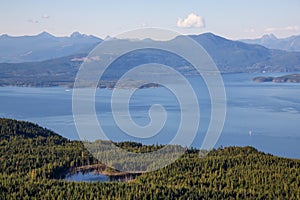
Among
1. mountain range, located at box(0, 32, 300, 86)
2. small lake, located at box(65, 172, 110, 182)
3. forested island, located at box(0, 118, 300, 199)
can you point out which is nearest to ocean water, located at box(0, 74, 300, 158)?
forested island, located at box(0, 118, 300, 199)

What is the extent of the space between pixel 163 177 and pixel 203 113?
29.6 metres

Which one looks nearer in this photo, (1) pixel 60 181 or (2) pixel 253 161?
(1) pixel 60 181

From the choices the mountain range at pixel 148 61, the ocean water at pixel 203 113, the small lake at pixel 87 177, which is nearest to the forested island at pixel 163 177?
the small lake at pixel 87 177

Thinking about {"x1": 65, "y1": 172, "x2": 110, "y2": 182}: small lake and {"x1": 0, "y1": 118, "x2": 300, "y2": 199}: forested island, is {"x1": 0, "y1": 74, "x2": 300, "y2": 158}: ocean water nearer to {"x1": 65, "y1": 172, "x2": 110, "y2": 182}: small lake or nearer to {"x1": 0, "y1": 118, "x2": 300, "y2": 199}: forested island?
{"x1": 0, "y1": 118, "x2": 300, "y2": 199}: forested island

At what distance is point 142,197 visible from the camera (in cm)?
1508

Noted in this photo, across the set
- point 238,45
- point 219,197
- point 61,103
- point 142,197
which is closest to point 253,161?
point 219,197

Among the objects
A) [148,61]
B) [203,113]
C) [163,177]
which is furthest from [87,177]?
[148,61]

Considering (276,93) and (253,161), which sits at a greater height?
(276,93)

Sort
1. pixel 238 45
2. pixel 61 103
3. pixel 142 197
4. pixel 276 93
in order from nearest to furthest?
pixel 142 197, pixel 61 103, pixel 276 93, pixel 238 45

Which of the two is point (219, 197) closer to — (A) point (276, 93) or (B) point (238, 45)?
(A) point (276, 93)

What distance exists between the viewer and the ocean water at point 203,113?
36031mm

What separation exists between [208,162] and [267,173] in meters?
2.52

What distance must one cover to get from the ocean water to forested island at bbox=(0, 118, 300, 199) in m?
12.0

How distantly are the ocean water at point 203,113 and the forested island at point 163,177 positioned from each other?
39.4 feet
